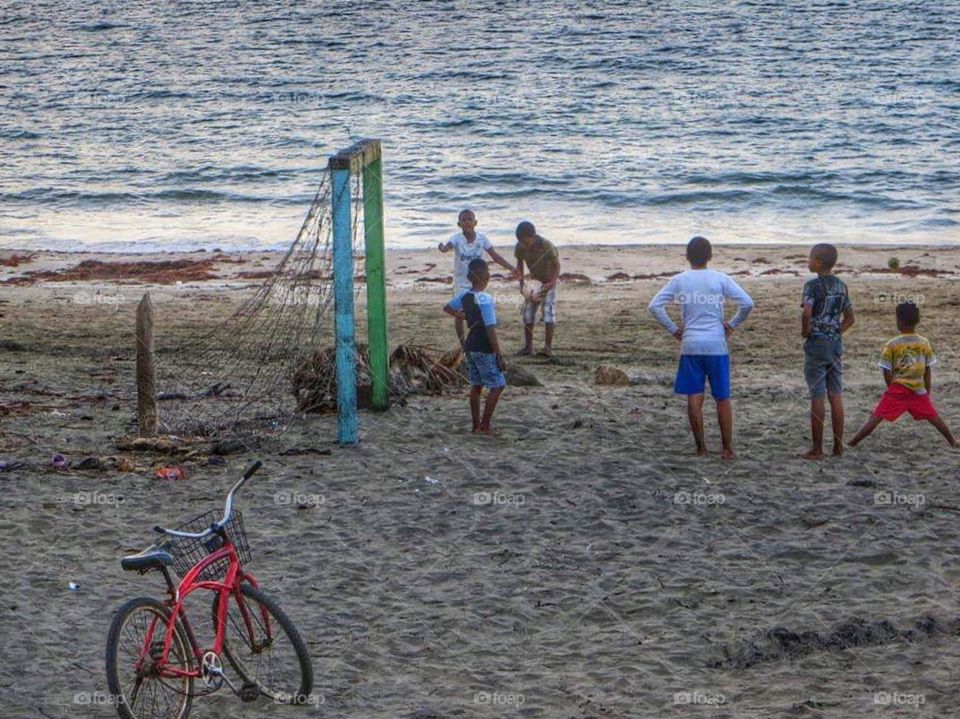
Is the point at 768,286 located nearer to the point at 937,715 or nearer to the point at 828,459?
the point at 828,459

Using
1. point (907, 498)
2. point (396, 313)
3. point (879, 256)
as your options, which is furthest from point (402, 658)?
point (879, 256)

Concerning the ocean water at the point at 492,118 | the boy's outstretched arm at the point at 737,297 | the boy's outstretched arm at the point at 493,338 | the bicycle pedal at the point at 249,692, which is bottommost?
the bicycle pedal at the point at 249,692

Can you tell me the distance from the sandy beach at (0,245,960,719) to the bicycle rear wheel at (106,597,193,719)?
402 millimetres

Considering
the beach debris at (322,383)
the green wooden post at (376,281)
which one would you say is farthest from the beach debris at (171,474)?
the green wooden post at (376,281)

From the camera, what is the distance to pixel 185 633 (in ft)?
18.9

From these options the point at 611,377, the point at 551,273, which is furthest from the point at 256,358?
the point at 611,377

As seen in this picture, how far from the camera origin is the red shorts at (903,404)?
33.0 ft

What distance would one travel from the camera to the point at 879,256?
22078mm

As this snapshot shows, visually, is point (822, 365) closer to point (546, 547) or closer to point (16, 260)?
point (546, 547)

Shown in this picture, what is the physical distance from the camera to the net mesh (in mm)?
11195

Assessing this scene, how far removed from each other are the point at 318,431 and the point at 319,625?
4.02 m

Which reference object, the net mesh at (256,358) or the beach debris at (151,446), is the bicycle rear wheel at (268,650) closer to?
the beach debris at (151,446)

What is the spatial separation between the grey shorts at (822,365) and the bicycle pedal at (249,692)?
520cm

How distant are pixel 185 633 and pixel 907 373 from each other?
627cm
